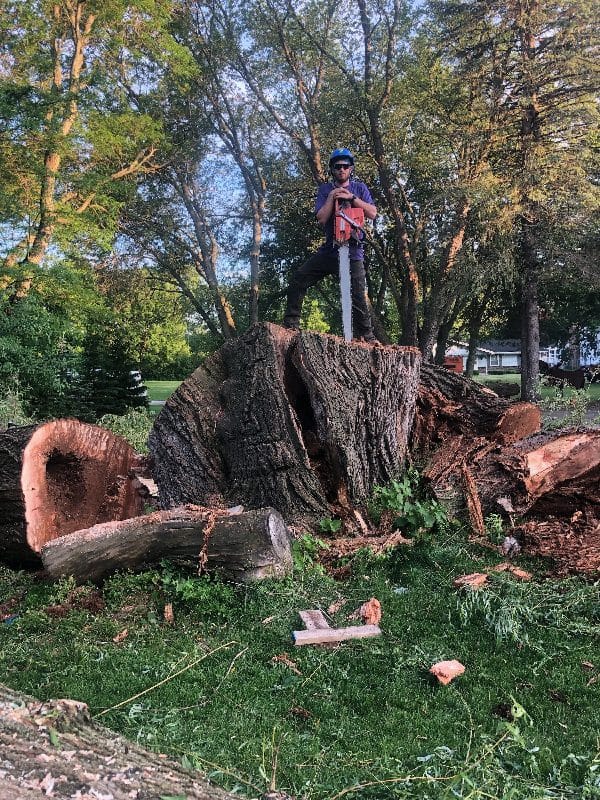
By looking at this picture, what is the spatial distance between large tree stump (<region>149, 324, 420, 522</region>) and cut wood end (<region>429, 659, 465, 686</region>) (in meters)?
1.95

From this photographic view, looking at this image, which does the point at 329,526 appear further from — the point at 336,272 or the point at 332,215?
the point at 332,215

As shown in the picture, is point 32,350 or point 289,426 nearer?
point 289,426

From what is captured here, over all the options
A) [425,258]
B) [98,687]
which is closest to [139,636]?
[98,687]

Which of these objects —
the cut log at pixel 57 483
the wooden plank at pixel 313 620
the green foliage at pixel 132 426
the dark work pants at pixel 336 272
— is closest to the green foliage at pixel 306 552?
the wooden plank at pixel 313 620

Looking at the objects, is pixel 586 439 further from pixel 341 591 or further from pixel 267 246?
pixel 267 246

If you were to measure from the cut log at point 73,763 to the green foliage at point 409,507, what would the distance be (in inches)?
125

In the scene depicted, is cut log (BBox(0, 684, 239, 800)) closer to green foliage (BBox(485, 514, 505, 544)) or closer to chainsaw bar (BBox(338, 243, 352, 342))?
green foliage (BBox(485, 514, 505, 544))

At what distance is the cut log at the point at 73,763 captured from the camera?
1409 millimetres

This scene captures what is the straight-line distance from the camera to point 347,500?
506 centimetres

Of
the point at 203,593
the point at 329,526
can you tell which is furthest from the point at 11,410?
the point at 203,593

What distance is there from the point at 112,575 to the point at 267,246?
20.7 m

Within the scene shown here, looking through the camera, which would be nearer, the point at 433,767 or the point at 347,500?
the point at 433,767

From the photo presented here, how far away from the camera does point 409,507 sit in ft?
15.6

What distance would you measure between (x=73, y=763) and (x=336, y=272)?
5624 mm
